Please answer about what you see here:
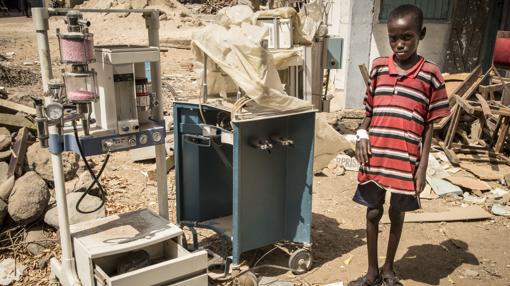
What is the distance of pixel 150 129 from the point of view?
279 cm

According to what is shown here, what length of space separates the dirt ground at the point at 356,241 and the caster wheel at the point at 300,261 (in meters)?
0.05

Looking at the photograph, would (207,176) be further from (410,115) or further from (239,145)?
(410,115)

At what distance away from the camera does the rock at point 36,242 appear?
361 cm

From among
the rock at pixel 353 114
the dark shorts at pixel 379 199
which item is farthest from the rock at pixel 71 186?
the rock at pixel 353 114

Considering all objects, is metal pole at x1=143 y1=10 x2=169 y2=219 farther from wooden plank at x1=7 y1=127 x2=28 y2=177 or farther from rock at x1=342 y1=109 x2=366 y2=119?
rock at x1=342 y1=109 x2=366 y2=119

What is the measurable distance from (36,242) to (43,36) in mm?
1932

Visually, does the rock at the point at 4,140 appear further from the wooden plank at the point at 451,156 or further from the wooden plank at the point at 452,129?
the wooden plank at the point at 452,129

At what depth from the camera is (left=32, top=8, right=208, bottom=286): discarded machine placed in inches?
94.7

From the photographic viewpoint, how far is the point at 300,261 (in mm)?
3434

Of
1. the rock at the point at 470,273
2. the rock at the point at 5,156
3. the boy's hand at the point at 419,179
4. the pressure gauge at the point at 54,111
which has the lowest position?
the rock at the point at 470,273

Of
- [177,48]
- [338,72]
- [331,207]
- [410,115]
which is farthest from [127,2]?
[410,115]

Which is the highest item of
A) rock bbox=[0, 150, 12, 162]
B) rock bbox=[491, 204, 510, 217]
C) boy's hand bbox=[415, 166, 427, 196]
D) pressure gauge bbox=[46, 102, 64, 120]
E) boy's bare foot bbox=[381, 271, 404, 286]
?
pressure gauge bbox=[46, 102, 64, 120]

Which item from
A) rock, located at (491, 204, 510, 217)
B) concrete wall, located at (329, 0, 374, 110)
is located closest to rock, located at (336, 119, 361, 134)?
concrete wall, located at (329, 0, 374, 110)

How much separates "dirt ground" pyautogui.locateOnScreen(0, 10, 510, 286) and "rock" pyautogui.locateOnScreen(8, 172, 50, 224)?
1.40 feet
